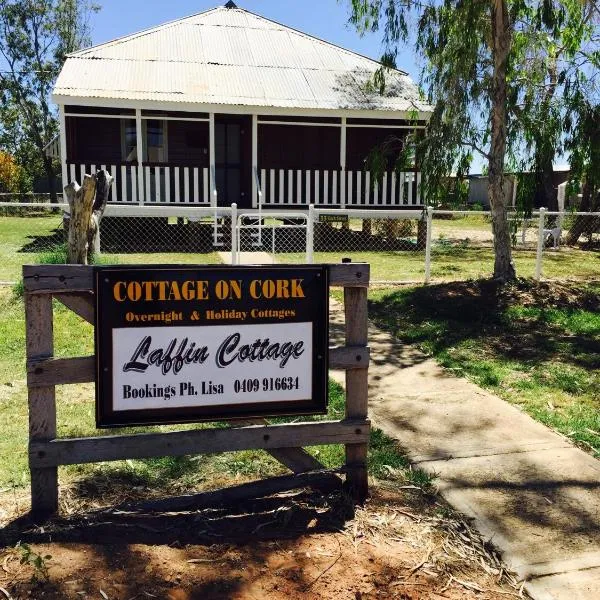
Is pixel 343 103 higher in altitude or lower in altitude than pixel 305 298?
higher

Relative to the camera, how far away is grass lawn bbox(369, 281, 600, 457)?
549 cm

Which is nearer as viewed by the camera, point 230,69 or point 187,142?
point 230,69

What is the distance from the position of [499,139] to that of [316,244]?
771cm

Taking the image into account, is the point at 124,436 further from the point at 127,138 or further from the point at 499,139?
the point at 127,138

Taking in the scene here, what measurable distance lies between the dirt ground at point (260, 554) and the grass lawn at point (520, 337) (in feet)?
5.61

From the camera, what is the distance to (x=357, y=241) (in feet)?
59.1

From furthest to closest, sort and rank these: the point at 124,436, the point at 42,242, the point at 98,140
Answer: the point at 98,140 → the point at 42,242 → the point at 124,436

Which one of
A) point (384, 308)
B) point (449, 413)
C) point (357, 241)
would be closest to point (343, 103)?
point (357, 241)

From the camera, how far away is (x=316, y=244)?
55.9 ft

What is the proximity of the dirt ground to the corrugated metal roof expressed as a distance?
40.6ft

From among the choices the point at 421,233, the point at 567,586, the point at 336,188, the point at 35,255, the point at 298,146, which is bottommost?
the point at 567,586

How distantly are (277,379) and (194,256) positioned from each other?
1107 centimetres

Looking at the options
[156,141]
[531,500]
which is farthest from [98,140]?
A: [531,500]

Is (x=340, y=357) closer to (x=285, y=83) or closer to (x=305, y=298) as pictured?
(x=305, y=298)
